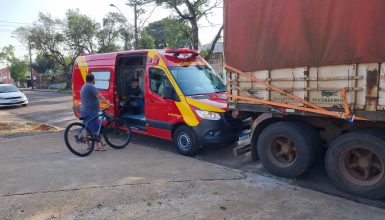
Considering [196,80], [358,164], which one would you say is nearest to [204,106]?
[196,80]

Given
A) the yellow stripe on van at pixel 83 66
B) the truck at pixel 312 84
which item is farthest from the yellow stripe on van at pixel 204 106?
the yellow stripe on van at pixel 83 66

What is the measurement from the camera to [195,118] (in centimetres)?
725

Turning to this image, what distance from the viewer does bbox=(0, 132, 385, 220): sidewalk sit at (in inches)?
178

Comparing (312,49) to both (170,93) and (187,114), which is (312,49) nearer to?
(187,114)

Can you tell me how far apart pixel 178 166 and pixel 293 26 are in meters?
3.13

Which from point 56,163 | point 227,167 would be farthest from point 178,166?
point 56,163

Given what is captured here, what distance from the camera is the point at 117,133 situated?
359 inches

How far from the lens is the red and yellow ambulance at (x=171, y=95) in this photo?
7.27 meters

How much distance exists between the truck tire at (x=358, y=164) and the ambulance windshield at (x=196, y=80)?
11.1 feet

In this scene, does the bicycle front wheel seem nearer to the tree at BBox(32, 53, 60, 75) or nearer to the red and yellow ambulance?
the red and yellow ambulance

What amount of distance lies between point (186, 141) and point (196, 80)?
1.47 metres

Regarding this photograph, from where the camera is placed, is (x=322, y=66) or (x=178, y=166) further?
(x=178, y=166)

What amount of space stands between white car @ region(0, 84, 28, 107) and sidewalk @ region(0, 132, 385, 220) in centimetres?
1323

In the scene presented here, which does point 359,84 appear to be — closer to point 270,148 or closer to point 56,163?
point 270,148
